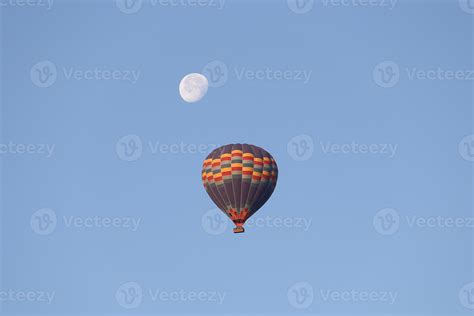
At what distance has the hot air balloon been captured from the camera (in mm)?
98250

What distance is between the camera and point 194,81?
358 ft

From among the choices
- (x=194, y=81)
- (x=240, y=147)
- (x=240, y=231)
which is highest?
(x=194, y=81)

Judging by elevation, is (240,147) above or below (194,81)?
below

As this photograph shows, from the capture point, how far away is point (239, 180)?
98062mm

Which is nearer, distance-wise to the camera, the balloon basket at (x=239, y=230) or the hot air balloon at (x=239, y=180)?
the balloon basket at (x=239, y=230)

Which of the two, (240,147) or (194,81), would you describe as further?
(194,81)

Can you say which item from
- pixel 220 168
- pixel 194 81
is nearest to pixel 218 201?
pixel 220 168

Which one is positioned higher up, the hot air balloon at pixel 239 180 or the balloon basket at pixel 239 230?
the hot air balloon at pixel 239 180

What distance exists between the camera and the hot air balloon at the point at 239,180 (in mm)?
98250

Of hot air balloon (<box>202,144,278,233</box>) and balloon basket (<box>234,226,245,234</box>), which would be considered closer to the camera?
balloon basket (<box>234,226,245,234</box>)

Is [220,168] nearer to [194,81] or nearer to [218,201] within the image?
[218,201]

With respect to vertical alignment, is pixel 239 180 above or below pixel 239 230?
above

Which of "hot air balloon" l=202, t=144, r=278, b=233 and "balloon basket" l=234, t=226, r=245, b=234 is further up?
"hot air balloon" l=202, t=144, r=278, b=233

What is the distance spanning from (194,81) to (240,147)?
453 inches
